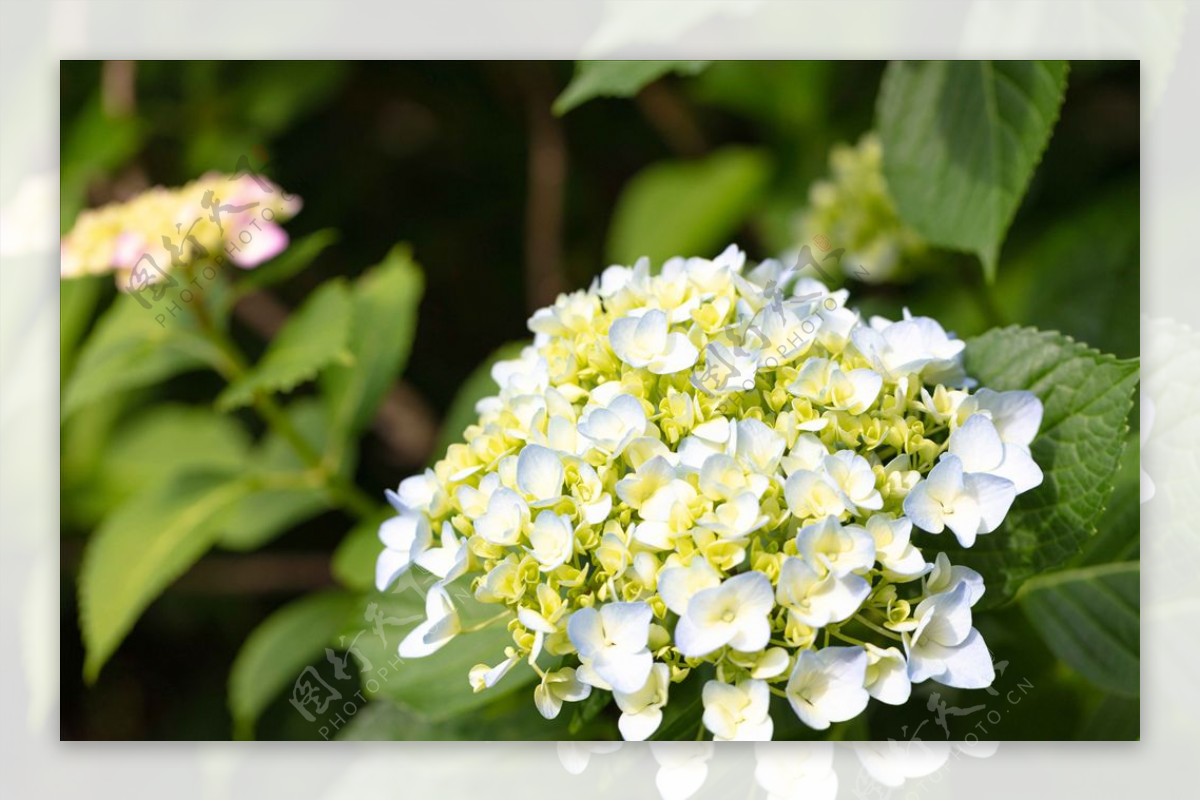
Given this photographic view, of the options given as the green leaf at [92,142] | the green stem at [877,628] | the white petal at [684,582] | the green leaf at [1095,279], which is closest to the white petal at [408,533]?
the white petal at [684,582]

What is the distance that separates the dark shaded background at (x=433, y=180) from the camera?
5.62ft

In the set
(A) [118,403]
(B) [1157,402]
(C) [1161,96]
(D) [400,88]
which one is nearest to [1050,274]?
(C) [1161,96]

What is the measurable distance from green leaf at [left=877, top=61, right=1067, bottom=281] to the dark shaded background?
12.5 inches

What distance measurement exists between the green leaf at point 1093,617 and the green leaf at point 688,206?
0.83m

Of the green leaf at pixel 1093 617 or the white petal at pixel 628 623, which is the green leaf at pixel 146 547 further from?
the green leaf at pixel 1093 617

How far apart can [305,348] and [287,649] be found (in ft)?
1.20

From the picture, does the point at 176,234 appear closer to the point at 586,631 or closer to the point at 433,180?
the point at 586,631

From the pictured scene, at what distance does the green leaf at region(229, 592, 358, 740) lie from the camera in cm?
137

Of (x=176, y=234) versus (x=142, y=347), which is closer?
(x=176, y=234)

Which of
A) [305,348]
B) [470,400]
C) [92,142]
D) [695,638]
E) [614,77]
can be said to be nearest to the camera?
[695,638]

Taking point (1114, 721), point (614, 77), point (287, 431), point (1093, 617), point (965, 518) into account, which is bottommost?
point (1114, 721)

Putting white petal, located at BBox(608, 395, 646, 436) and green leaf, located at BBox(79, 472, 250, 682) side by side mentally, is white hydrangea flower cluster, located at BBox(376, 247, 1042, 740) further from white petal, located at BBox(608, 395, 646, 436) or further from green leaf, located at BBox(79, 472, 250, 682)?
green leaf, located at BBox(79, 472, 250, 682)

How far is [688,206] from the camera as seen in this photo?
1.83 m

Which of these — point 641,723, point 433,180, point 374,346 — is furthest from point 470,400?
point 433,180
